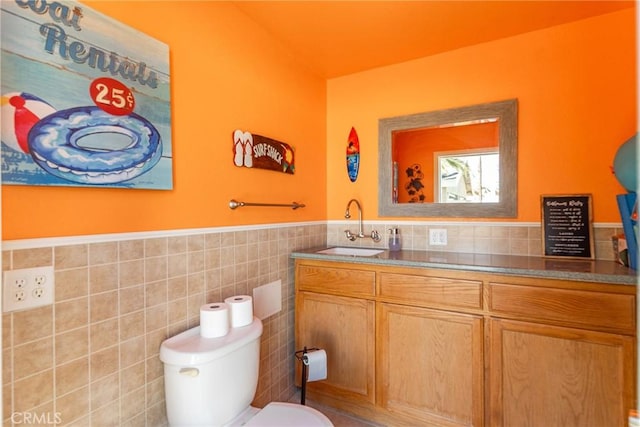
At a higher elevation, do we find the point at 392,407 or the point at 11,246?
the point at 11,246

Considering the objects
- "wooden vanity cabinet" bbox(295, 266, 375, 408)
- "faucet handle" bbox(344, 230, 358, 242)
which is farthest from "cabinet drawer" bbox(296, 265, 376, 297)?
"faucet handle" bbox(344, 230, 358, 242)

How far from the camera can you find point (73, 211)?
101 cm

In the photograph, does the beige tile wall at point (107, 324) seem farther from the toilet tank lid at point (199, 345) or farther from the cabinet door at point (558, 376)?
the cabinet door at point (558, 376)

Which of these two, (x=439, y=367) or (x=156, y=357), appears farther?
(x=439, y=367)

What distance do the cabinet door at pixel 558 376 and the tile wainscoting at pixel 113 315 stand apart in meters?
0.68

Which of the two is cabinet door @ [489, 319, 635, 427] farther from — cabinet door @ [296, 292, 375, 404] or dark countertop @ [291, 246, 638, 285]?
cabinet door @ [296, 292, 375, 404]

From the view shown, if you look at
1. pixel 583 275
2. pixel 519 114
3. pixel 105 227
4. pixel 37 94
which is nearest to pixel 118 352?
pixel 105 227

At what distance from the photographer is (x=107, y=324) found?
1.09 meters

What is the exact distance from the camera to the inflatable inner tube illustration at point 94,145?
937 mm

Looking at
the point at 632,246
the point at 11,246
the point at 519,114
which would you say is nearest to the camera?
the point at 11,246

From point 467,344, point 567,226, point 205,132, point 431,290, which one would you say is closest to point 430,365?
point 467,344

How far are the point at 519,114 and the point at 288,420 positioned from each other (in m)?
2.17

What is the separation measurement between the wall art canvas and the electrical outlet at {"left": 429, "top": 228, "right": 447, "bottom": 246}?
1.71 m

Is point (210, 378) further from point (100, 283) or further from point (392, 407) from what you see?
point (392, 407)
